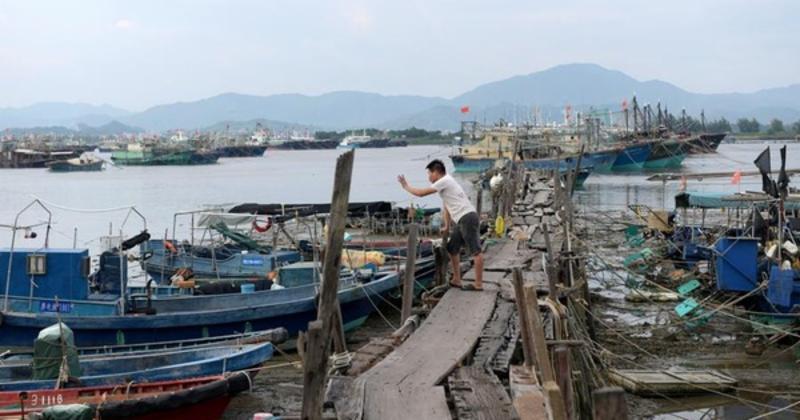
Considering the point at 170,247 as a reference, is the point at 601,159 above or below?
above

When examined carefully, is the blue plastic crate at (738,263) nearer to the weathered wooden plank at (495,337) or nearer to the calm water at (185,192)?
the weathered wooden plank at (495,337)

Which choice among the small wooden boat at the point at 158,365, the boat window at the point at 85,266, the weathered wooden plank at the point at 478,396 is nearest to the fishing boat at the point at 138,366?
the small wooden boat at the point at 158,365

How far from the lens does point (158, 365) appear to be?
12.9 meters

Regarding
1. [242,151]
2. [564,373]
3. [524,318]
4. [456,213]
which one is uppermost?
[242,151]

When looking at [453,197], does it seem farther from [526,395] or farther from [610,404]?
[610,404]

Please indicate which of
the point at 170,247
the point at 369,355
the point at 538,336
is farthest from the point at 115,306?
the point at 538,336

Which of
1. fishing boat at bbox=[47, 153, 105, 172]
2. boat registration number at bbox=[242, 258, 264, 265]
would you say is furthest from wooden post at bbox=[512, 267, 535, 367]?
fishing boat at bbox=[47, 153, 105, 172]

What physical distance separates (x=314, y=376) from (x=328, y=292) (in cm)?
61

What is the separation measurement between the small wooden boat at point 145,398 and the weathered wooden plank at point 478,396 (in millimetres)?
5111

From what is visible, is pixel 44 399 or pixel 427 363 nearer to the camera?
pixel 427 363

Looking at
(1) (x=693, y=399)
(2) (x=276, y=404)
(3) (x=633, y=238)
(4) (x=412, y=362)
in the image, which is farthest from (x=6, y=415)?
(3) (x=633, y=238)

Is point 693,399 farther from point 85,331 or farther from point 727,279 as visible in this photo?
point 85,331

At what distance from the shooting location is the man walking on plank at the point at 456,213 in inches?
405

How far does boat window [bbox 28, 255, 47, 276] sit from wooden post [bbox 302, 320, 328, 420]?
1157 cm
